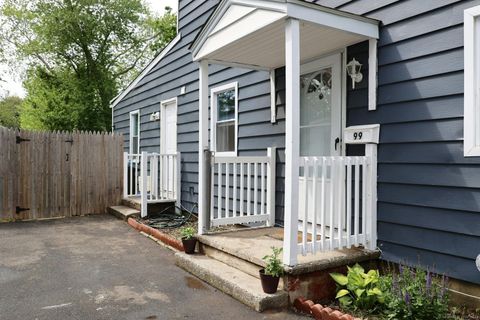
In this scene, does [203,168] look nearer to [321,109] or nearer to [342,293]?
[321,109]

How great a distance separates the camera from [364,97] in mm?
3646

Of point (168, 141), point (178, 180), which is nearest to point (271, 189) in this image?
point (178, 180)

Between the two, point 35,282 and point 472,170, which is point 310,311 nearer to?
point 472,170

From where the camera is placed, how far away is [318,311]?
2.81 meters

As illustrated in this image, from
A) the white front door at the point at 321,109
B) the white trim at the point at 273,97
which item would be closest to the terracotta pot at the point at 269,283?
the white front door at the point at 321,109

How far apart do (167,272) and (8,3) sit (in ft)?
62.3

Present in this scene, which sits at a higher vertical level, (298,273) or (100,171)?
(100,171)

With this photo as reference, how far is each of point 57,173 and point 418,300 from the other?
21.4 ft

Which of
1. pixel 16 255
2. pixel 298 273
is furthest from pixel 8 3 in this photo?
pixel 298 273

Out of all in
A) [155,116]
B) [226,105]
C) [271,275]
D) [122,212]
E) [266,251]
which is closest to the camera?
[271,275]

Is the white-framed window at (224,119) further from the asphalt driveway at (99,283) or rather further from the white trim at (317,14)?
the white trim at (317,14)

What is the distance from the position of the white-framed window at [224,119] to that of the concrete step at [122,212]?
1.94 meters

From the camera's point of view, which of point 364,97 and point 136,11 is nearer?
point 364,97

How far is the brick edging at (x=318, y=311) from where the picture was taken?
2.66 meters
